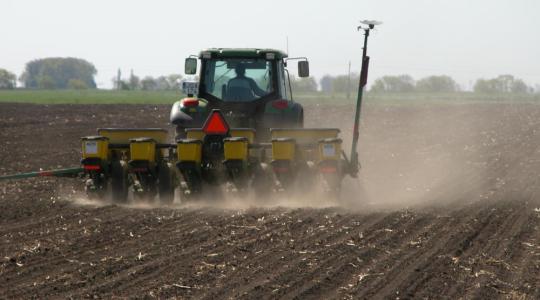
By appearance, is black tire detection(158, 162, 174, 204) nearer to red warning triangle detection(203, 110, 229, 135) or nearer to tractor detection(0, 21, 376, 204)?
tractor detection(0, 21, 376, 204)

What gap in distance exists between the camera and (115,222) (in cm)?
1007

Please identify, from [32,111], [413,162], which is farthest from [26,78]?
[413,162]

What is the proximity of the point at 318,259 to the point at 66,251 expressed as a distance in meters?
2.51

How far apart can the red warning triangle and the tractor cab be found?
1.02m

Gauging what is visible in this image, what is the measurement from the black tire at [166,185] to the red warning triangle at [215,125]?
79 cm

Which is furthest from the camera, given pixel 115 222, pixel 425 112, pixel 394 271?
pixel 425 112

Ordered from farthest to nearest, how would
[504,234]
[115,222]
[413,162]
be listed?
1. [413,162]
2. [115,222]
3. [504,234]

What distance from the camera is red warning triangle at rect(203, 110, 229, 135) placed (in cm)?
1206

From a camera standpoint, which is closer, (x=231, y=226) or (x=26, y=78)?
(x=231, y=226)

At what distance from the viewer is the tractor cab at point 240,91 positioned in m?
13.2

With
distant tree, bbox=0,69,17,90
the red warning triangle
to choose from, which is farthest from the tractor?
distant tree, bbox=0,69,17,90

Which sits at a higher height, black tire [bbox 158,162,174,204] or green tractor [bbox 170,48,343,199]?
green tractor [bbox 170,48,343,199]

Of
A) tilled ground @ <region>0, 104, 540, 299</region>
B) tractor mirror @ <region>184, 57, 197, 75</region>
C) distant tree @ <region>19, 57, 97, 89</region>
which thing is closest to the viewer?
tilled ground @ <region>0, 104, 540, 299</region>

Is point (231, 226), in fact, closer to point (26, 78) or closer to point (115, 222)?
point (115, 222)
